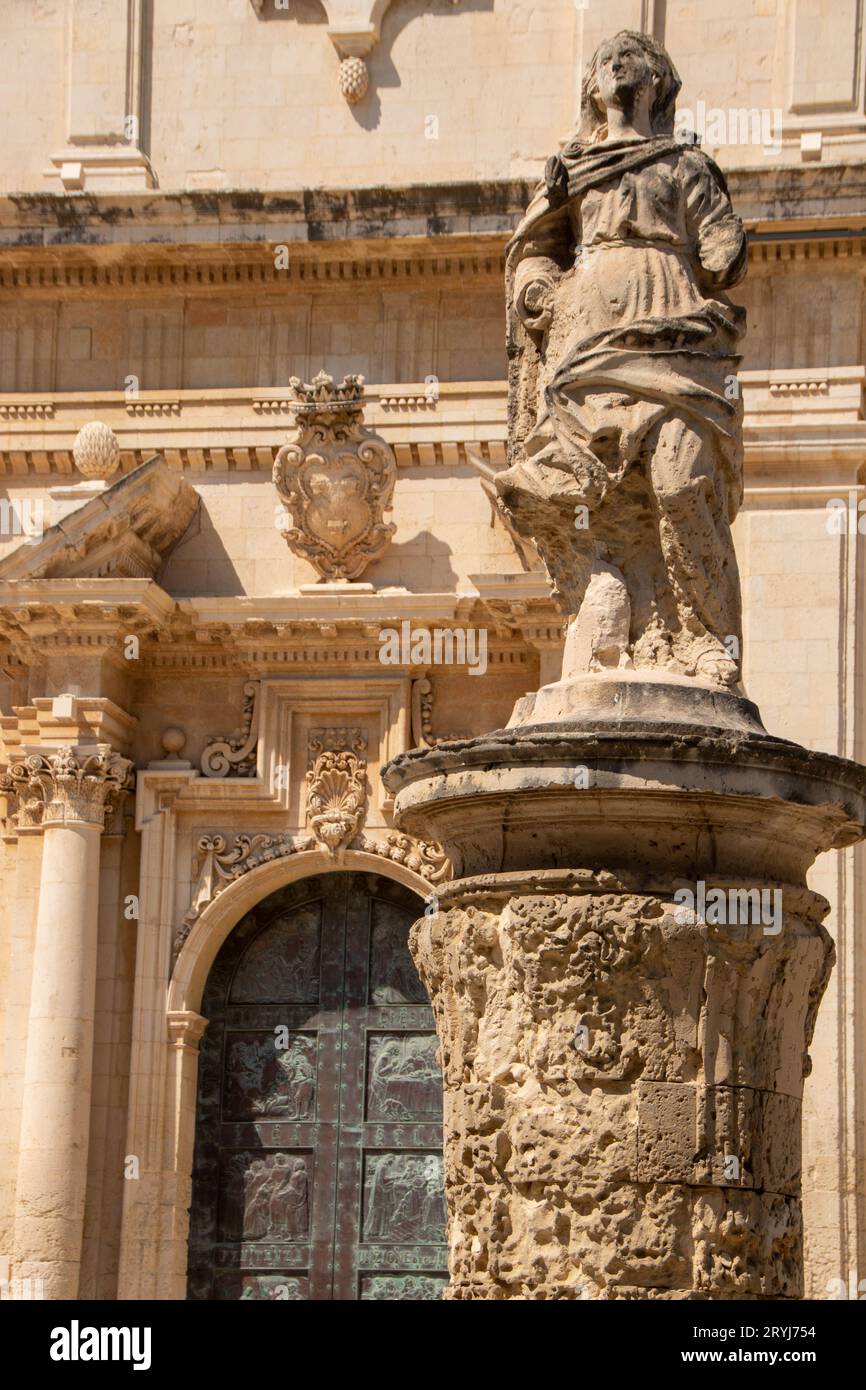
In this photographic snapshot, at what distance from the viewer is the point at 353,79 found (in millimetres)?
17031

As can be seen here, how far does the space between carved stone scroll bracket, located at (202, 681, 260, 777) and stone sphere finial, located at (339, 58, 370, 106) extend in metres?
4.12

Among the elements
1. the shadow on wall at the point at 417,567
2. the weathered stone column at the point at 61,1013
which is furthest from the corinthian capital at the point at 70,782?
the shadow on wall at the point at 417,567

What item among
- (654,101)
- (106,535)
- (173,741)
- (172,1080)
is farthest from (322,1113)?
(654,101)

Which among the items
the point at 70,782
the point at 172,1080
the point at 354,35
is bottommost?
the point at 172,1080

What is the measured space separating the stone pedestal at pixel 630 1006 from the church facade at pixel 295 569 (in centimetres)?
795

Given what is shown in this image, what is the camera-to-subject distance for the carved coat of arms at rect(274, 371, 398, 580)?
52.6ft

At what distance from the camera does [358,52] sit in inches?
674

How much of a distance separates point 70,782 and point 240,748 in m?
1.19

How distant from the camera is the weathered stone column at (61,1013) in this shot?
49.9 feet

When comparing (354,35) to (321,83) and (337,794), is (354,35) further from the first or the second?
(337,794)

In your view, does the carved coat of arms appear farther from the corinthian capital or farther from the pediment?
the corinthian capital

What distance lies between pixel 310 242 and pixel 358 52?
5.60ft

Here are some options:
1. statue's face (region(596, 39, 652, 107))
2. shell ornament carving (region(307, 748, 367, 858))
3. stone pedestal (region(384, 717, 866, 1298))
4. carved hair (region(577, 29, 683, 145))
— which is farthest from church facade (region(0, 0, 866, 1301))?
stone pedestal (region(384, 717, 866, 1298))
